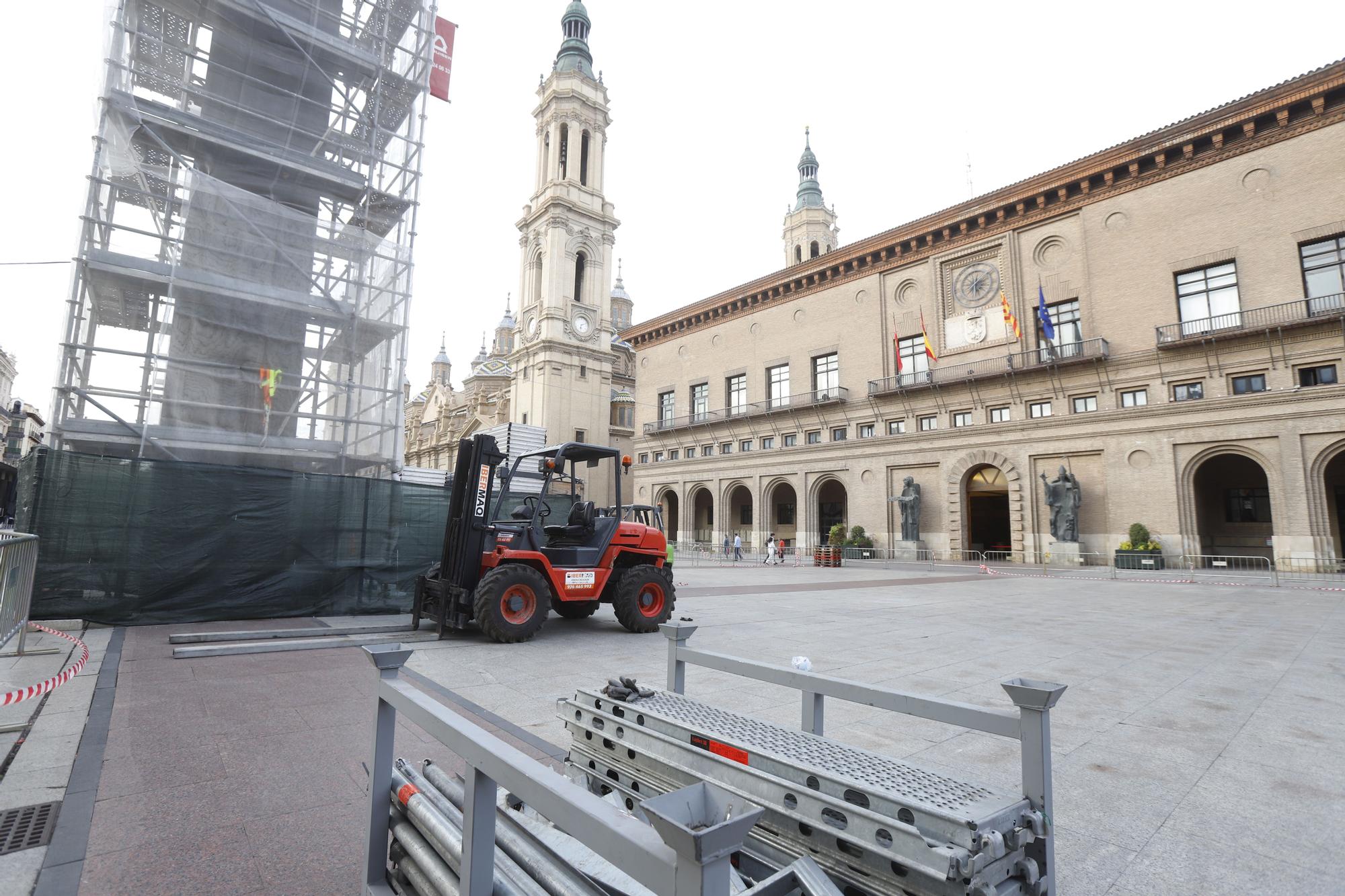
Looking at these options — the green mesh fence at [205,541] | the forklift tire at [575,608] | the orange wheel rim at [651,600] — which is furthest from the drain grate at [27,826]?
the green mesh fence at [205,541]

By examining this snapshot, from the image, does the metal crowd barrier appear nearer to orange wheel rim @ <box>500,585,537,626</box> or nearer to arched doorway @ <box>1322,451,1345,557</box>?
orange wheel rim @ <box>500,585,537,626</box>

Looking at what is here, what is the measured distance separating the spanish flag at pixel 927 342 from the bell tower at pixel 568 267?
102ft

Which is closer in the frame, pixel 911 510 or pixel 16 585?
pixel 16 585

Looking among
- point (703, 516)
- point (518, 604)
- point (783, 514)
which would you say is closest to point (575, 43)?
point (703, 516)

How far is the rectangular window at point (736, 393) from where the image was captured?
44719mm

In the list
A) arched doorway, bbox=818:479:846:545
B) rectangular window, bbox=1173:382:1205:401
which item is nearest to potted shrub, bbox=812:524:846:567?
arched doorway, bbox=818:479:846:545

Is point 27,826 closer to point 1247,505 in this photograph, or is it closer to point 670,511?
point 1247,505

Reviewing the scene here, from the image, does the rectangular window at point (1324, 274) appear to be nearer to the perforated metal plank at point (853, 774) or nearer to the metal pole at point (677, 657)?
the metal pole at point (677, 657)

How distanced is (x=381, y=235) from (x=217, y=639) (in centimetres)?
1145

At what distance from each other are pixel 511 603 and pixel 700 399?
40901mm

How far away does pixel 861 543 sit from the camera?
3441 cm

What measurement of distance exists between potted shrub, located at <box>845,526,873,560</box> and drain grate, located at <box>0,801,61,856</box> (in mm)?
32991

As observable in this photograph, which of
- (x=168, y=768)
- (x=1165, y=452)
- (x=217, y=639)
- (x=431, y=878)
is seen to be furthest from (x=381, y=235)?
(x=1165, y=452)

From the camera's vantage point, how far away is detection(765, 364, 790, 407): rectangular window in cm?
4150
